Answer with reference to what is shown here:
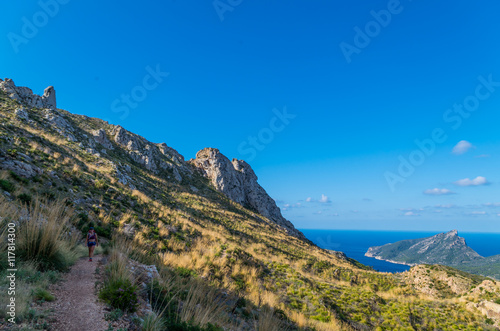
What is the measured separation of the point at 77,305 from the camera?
412cm

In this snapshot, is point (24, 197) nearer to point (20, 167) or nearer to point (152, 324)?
point (20, 167)

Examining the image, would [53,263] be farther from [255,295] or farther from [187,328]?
[255,295]

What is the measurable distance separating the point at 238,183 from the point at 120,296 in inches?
2540

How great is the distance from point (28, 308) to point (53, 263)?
2.66 metres

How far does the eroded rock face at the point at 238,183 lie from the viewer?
6462 cm

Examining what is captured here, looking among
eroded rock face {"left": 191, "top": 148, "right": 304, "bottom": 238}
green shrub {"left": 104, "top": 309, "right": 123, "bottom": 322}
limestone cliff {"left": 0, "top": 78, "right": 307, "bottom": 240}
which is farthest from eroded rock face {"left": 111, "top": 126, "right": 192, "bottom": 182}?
green shrub {"left": 104, "top": 309, "right": 123, "bottom": 322}

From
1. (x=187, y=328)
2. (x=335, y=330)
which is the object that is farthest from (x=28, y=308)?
(x=335, y=330)

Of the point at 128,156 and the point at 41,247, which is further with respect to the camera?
the point at 128,156

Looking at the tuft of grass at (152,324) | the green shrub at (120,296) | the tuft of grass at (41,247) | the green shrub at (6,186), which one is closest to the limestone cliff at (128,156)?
the green shrub at (6,186)

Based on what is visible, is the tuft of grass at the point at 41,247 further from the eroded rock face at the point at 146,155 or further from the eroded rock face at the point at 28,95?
the eroded rock face at the point at 146,155

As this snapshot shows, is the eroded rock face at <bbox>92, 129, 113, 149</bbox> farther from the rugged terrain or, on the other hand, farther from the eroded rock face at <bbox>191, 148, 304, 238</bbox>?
the eroded rock face at <bbox>191, 148, 304, 238</bbox>

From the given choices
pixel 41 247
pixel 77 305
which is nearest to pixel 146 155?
pixel 41 247

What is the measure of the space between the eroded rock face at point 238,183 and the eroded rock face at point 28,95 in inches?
1480

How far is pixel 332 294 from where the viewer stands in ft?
47.8
